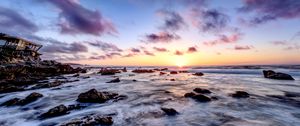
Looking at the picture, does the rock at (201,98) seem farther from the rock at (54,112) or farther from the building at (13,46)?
the building at (13,46)

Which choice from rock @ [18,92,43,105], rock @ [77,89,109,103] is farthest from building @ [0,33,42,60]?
rock @ [77,89,109,103]

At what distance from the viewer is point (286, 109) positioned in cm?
1071

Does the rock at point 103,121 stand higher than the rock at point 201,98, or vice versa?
the rock at point 201,98

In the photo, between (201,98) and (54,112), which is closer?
(54,112)

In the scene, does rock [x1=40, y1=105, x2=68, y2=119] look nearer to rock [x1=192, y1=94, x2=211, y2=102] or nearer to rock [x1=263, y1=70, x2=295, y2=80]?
rock [x1=192, y1=94, x2=211, y2=102]

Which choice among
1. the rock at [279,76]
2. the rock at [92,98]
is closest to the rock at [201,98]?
the rock at [92,98]

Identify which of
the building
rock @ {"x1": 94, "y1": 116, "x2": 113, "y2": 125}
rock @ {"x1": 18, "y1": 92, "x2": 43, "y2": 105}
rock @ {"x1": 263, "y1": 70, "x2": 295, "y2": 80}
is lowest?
rock @ {"x1": 94, "y1": 116, "x2": 113, "y2": 125}

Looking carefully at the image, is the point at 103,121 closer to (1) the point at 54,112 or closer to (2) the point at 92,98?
(1) the point at 54,112

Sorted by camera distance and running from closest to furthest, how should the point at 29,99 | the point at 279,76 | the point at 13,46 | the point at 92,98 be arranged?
1. the point at 92,98
2. the point at 29,99
3. the point at 279,76
4. the point at 13,46

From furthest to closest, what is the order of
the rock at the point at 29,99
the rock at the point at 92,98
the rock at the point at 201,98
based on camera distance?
1. the rock at the point at 201,98
2. the rock at the point at 29,99
3. the rock at the point at 92,98

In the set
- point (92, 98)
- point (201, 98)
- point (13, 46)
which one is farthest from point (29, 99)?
point (13, 46)

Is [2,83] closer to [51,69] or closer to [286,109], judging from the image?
[51,69]

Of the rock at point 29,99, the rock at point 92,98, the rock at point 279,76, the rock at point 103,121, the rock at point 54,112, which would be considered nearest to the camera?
the rock at point 103,121

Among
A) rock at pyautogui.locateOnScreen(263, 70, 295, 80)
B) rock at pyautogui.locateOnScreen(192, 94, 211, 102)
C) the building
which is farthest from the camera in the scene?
the building
